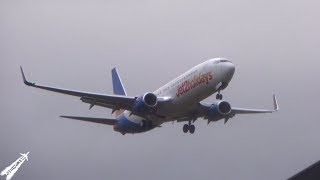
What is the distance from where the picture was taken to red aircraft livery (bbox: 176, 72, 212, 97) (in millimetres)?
80625

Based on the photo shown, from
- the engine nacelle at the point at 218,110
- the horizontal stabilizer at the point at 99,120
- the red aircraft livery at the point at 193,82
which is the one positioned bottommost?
the engine nacelle at the point at 218,110

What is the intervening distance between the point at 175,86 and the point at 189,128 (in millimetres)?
6585

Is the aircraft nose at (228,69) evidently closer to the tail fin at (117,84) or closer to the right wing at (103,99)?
the right wing at (103,99)

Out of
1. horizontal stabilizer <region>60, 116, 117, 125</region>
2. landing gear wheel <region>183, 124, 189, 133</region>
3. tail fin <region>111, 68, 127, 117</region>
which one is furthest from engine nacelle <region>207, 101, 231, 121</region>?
tail fin <region>111, 68, 127, 117</region>

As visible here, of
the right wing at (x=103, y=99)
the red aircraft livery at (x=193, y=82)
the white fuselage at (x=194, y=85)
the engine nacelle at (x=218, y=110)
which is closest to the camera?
the white fuselage at (x=194, y=85)

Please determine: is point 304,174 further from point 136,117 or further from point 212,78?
point 136,117

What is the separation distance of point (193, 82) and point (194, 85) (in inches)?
14.9

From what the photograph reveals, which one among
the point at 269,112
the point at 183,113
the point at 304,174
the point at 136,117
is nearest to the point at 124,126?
the point at 136,117

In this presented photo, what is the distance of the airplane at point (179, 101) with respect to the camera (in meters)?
80.8

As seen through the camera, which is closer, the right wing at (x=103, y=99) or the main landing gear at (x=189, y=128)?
the right wing at (x=103, y=99)

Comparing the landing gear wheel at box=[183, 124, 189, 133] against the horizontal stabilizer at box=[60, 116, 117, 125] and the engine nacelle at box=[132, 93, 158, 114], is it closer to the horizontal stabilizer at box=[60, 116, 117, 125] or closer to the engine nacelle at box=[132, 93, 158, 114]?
the engine nacelle at box=[132, 93, 158, 114]

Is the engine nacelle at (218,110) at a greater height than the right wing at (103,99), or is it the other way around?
the right wing at (103,99)

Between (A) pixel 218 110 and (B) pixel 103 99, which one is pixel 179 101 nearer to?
(A) pixel 218 110

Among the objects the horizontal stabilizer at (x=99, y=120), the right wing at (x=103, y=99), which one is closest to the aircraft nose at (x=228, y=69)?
the right wing at (x=103, y=99)
